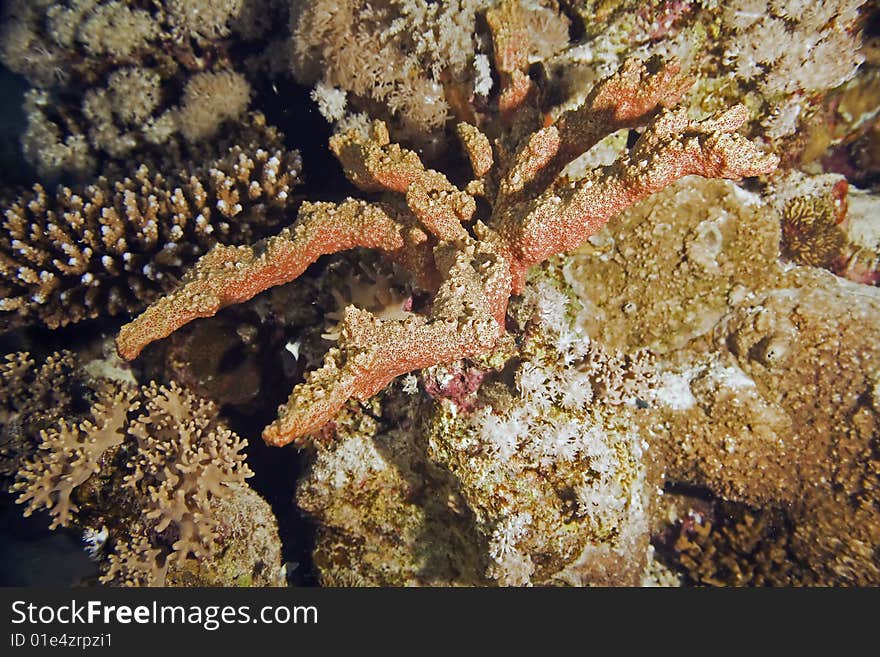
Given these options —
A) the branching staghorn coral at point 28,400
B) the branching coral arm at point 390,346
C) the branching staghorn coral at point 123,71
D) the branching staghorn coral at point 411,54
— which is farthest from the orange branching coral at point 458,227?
the branching staghorn coral at point 123,71

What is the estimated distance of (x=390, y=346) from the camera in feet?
8.24

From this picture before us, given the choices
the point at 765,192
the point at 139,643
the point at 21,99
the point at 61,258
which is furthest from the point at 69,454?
the point at 765,192

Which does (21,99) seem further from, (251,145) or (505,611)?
(505,611)

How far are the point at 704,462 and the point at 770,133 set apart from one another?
107 inches

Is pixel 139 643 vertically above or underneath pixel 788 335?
underneath

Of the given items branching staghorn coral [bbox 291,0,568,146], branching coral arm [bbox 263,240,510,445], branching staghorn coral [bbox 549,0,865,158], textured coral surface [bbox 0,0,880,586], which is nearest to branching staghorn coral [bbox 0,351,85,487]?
textured coral surface [bbox 0,0,880,586]

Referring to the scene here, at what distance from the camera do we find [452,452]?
10.4 feet

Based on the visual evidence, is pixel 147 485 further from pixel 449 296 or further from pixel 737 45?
pixel 737 45

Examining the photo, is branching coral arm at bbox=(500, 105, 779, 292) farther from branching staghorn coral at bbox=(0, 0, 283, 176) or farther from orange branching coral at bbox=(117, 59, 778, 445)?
branching staghorn coral at bbox=(0, 0, 283, 176)

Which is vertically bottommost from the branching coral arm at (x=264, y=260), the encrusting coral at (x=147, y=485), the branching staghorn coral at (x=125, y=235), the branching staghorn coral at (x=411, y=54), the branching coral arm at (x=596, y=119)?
the encrusting coral at (x=147, y=485)

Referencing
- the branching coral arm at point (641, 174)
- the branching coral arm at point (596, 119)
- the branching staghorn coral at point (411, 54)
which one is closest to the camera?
the branching coral arm at point (641, 174)

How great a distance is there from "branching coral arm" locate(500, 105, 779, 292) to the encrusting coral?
2.56 meters

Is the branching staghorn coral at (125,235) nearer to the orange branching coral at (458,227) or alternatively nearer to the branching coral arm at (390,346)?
the orange branching coral at (458,227)

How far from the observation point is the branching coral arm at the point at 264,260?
3.06m
